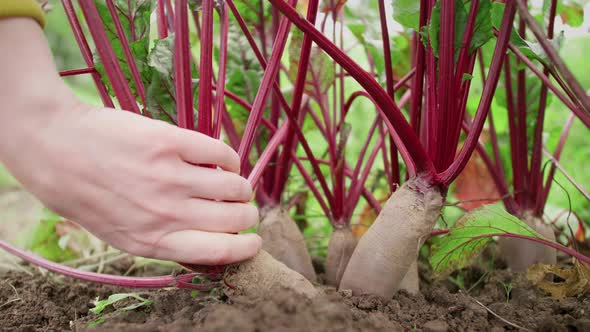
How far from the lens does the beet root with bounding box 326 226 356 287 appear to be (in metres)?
1.10

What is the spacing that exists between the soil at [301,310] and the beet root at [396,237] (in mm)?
40

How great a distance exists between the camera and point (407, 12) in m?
0.94

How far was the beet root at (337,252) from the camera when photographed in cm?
110

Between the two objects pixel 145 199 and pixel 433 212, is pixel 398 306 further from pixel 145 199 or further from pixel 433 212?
pixel 145 199

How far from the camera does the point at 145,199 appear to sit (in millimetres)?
639

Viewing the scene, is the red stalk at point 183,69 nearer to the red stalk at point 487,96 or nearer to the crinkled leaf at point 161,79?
the crinkled leaf at point 161,79

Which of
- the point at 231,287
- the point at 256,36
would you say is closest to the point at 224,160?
the point at 231,287

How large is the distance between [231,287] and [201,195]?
187 mm

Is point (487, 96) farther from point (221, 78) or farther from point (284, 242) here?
point (284, 242)

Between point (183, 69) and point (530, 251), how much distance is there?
2.81 feet

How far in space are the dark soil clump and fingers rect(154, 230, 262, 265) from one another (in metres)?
0.06

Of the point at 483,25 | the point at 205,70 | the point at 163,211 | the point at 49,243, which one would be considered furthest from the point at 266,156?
the point at 49,243

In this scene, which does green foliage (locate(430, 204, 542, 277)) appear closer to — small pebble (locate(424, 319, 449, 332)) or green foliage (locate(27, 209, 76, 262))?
small pebble (locate(424, 319, 449, 332))

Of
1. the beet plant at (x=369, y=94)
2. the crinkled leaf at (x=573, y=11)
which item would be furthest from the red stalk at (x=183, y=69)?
the crinkled leaf at (x=573, y=11)
